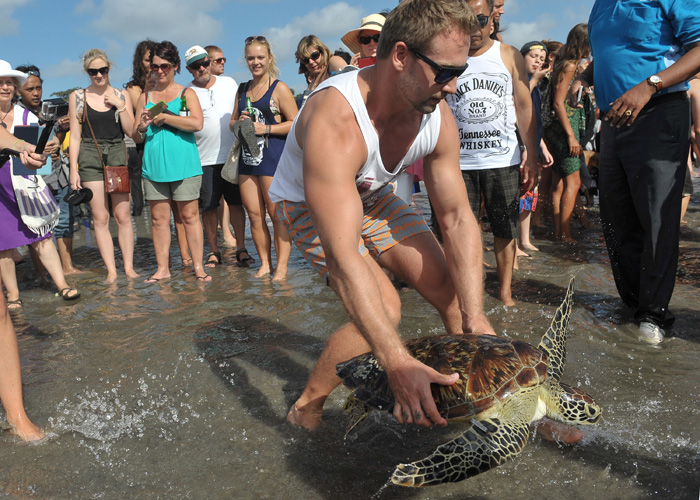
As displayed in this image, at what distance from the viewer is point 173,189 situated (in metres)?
6.33

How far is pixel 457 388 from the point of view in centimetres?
245

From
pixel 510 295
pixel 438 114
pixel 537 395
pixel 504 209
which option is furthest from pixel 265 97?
pixel 537 395

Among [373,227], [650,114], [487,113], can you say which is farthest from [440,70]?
[487,113]

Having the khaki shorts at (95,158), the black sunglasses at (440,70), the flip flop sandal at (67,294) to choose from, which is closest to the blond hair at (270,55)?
the khaki shorts at (95,158)

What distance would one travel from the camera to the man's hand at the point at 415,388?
2.17 metres

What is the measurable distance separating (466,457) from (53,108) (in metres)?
5.06

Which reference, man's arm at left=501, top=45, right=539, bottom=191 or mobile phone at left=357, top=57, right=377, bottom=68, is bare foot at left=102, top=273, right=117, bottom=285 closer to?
mobile phone at left=357, top=57, right=377, bottom=68

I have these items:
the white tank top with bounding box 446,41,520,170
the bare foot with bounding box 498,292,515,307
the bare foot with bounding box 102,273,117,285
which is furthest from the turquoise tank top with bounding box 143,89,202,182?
the bare foot with bounding box 498,292,515,307

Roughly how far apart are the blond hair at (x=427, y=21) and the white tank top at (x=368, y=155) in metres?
0.31

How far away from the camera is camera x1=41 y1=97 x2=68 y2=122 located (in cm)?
523

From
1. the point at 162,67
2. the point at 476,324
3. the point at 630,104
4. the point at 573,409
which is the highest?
the point at 162,67

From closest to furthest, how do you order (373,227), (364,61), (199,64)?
(373,227) → (364,61) → (199,64)

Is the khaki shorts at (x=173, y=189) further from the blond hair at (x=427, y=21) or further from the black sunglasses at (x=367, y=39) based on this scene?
the blond hair at (x=427, y=21)

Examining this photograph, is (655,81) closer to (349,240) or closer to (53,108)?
(349,240)
